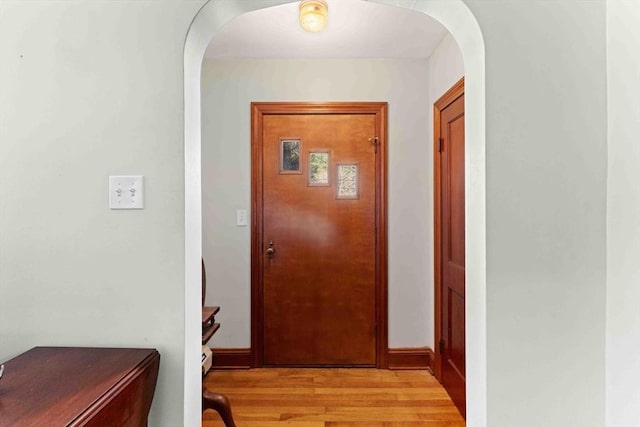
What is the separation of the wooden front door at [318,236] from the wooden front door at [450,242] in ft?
1.35

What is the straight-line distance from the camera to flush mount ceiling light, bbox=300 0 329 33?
1.93 metres

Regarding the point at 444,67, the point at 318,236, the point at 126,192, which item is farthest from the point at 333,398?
the point at 444,67

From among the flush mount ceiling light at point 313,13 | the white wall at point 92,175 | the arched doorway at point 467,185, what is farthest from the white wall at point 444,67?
the white wall at point 92,175

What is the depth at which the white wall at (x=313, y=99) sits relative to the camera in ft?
8.99

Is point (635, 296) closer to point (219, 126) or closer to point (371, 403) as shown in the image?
point (371, 403)

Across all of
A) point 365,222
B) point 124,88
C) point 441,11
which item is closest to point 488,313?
point 441,11

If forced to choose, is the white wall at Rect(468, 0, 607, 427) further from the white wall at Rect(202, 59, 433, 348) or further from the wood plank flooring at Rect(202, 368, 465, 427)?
the white wall at Rect(202, 59, 433, 348)

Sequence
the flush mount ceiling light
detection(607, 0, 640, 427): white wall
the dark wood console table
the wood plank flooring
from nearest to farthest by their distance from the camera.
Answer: the dark wood console table < detection(607, 0, 640, 427): white wall < the flush mount ceiling light < the wood plank flooring

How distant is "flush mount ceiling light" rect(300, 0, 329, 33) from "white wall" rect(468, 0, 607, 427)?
3.27 ft

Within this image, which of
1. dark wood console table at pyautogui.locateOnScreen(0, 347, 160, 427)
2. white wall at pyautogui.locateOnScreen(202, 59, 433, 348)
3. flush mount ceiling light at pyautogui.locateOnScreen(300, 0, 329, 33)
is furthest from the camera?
white wall at pyautogui.locateOnScreen(202, 59, 433, 348)

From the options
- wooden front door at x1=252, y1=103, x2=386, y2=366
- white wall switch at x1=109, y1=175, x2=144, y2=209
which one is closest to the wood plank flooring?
wooden front door at x1=252, y1=103, x2=386, y2=366

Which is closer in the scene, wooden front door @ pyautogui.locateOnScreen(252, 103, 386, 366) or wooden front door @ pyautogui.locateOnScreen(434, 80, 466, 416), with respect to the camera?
wooden front door @ pyautogui.locateOnScreen(434, 80, 466, 416)

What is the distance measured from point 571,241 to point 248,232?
6.70ft

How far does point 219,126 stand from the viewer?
2740 millimetres
